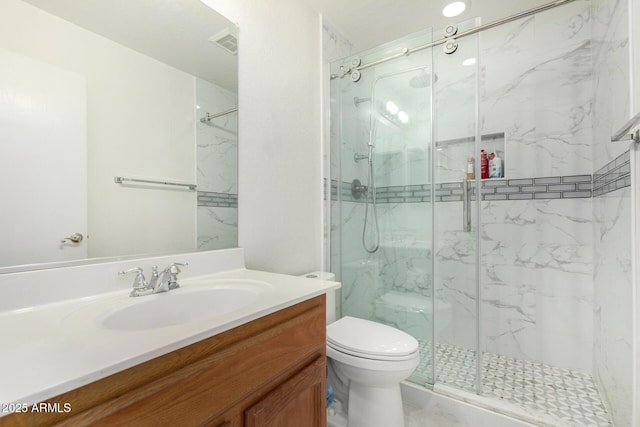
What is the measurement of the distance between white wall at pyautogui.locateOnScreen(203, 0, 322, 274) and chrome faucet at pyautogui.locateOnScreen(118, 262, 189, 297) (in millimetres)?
403

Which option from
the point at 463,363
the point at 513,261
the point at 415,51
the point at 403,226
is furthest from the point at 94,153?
the point at 513,261

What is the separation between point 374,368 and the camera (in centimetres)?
129

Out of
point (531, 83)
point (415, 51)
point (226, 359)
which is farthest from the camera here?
point (531, 83)

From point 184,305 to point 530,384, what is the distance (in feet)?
6.82

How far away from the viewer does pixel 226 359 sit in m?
0.67

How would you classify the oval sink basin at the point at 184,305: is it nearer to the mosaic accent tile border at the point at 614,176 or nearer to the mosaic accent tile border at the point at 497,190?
the mosaic accent tile border at the point at 497,190

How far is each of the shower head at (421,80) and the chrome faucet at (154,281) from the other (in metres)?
1.62

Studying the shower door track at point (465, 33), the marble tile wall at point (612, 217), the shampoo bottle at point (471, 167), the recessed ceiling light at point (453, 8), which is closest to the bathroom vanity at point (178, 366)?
the shampoo bottle at point (471, 167)

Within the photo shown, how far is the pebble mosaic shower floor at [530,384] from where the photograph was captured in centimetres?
151

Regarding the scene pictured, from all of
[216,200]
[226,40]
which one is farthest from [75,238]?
[226,40]

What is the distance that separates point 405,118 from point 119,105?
4.87 ft

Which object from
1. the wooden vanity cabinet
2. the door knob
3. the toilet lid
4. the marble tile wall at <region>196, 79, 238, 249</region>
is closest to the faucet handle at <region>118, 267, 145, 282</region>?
the door knob

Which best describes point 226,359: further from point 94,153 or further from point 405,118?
point 405,118

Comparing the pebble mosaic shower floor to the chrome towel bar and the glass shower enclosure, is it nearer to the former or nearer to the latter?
the glass shower enclosure
